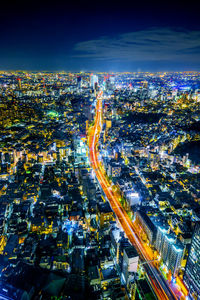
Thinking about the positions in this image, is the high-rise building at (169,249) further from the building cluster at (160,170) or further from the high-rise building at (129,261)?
the high-rise building at (129,261)

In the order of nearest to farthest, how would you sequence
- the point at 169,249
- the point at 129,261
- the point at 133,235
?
the point at 129,261 < the point at 169,249 < the point at 133,235

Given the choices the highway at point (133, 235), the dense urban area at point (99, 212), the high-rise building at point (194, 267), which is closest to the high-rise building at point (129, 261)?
the dense urban area at point (99, 212)

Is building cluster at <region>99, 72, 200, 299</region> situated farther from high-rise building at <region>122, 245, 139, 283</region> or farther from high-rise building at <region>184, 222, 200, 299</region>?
high-rise building at <region>122, 245, 139, 283</region>

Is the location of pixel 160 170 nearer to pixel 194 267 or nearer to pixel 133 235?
pixel 133 235

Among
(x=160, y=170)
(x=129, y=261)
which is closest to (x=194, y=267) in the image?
(x=129, y=261)

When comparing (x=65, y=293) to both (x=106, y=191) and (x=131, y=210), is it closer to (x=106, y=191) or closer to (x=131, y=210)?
(x=131, y=210)

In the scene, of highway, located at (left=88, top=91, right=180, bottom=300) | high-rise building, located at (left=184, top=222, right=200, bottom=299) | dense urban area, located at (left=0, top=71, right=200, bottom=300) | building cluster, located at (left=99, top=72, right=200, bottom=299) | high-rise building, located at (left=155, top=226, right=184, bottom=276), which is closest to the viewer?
high-rise building, located at (left=184, top=222, right=200, bottom=299)

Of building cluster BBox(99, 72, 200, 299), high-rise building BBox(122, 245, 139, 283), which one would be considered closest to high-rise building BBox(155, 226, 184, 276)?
building cluster BBox(99, 72, 200, 299)
